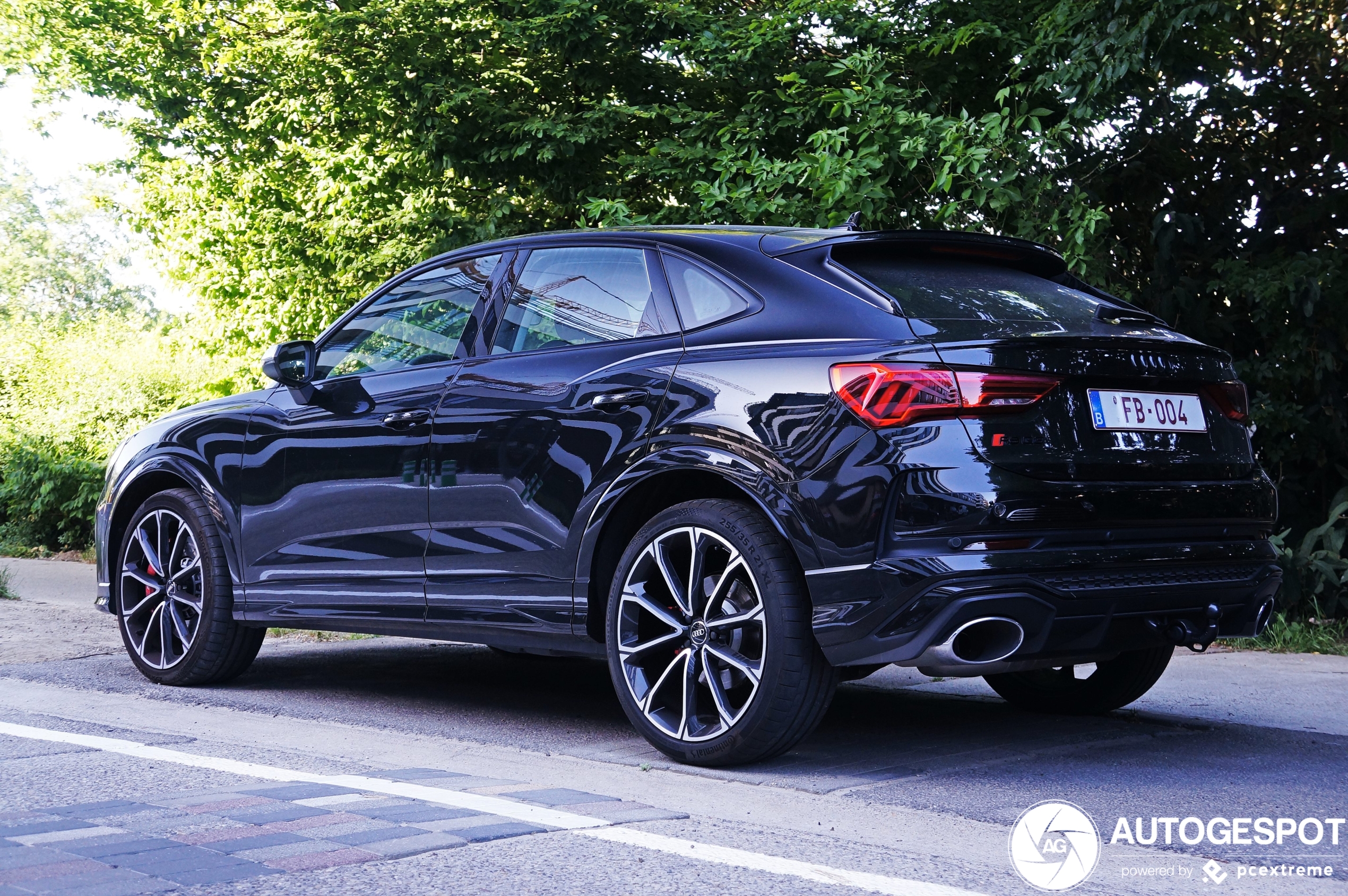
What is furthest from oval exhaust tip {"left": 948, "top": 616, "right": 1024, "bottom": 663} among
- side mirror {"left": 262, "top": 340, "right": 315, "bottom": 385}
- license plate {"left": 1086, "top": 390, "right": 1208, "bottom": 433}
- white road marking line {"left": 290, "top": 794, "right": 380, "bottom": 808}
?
side mirror {"left": 262, "top": 340, "right": 315, "bottom": 385}

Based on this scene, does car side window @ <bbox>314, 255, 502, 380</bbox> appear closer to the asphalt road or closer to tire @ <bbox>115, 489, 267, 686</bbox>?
tire @ <bbox>115, 489, 267, 686</bbox>

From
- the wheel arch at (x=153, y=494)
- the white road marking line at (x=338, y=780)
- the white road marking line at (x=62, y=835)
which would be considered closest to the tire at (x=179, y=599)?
the wheel arch at (x=153, y=494)

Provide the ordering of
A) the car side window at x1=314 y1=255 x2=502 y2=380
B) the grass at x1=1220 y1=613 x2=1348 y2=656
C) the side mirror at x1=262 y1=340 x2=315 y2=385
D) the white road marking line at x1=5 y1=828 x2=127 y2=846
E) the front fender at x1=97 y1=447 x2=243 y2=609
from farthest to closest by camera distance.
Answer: the grass at x1=1220 y1=613 x2=1348 y2=656, the front fender at x1=97 y1=447 x2=243 y2=609, the side mirror at x1=262 y1=340 x2=315 y2=385, the car side window at x1=314 y1=255 x2=502 y2=380, the white road marking line at x1=5 y1=828 x2=127 y2=846

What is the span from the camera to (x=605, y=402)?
4828 mm

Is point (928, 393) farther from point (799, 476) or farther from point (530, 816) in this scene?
point (530, 816)

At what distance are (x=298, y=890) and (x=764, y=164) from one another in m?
6.45

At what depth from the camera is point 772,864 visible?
11.0ft

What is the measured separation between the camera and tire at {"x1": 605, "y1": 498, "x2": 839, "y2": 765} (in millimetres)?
4281

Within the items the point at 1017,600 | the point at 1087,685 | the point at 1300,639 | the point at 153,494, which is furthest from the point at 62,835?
the point at 1300,639

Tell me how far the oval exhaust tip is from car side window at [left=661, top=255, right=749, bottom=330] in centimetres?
131

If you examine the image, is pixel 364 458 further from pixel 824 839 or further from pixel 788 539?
pixel 824 839

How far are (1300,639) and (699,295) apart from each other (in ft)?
15.0

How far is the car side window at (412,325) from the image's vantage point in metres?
5.67

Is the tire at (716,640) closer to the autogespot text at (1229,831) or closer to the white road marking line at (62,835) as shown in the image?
the autogespot text at (1229,831)
